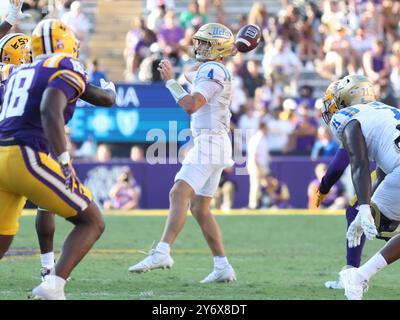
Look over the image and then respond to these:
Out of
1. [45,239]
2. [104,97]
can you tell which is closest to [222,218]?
[45,239]

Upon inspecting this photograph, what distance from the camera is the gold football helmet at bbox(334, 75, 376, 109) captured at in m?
7.56

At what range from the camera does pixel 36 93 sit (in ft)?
21.5

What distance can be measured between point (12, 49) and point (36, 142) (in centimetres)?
224

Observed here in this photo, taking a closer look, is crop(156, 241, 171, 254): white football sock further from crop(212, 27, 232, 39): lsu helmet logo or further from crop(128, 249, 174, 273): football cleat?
crop(212, 27, 232, 39): lsu helmet logo

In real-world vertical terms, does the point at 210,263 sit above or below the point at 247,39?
below

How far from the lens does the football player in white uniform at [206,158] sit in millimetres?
8562

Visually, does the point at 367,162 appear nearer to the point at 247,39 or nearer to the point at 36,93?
the point at 36,93

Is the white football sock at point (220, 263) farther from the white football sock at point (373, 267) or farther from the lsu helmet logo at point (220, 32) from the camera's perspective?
the white football sock at point (373, 267)

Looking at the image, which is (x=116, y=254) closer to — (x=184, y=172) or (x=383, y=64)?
(x=184, y=172)

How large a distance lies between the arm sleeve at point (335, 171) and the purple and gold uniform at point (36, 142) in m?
2.16

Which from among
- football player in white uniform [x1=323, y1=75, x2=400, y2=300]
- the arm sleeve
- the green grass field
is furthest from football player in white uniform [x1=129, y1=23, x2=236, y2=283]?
football player in white uniform [x1=323, y1=75, x2=400, y2=300]

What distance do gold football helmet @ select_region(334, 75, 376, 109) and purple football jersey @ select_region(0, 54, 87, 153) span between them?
2001 mm

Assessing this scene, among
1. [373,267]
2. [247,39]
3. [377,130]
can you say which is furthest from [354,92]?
[247,39]

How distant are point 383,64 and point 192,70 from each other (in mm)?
11231
